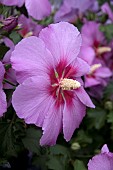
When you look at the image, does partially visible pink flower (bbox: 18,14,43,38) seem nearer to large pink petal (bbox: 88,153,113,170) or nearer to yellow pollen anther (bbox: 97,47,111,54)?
yellow pollen anther (bbox: 97,47,111,54)

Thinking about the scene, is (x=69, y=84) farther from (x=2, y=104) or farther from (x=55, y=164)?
(x=55, y=164)

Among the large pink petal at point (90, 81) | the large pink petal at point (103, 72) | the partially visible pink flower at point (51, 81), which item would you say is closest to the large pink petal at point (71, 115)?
the partially visible pink flower at point (51, 81)

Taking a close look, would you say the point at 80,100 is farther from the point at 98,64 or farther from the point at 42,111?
the point at 98,64

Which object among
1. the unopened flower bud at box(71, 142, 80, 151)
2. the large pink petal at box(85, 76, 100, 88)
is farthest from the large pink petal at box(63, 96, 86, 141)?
the large pink petal at box(85, 76, 100, 88)

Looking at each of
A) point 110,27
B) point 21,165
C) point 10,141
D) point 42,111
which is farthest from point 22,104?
point 110,27

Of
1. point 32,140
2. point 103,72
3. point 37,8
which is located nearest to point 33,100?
point 32,140

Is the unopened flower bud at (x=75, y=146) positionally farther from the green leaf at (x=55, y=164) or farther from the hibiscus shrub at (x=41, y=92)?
the green leaf at (x=55, y=164)

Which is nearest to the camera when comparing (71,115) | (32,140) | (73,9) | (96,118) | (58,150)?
(71,115)

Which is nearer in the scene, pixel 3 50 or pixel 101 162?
pixel 101 162
